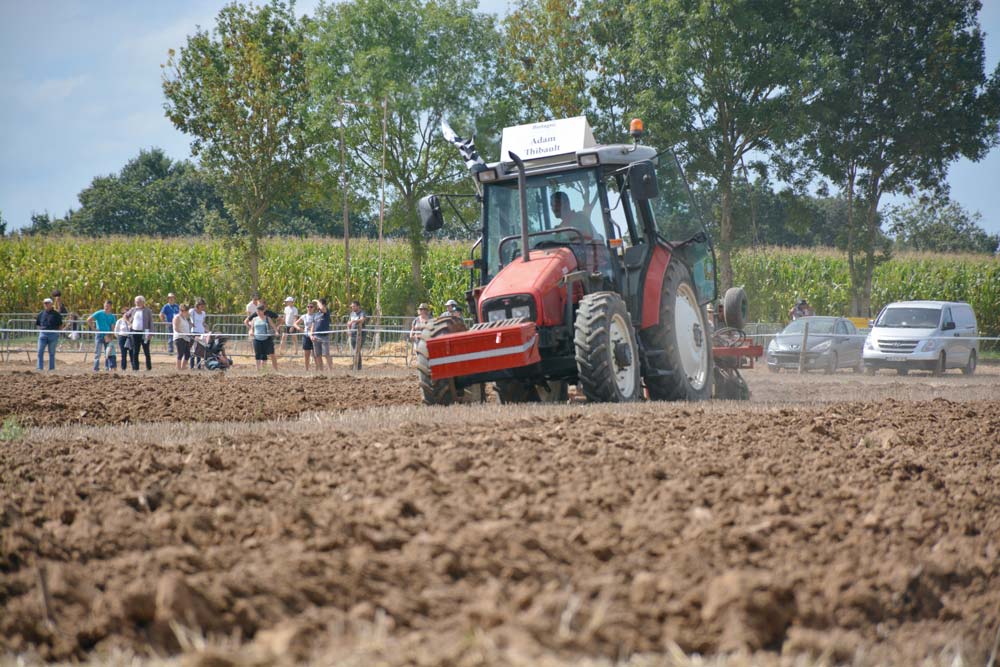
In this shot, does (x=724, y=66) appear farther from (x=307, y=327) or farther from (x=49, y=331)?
(x=49, y=331)

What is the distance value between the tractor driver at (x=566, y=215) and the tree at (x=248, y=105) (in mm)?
19982

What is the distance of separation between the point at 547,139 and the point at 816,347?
14.4m

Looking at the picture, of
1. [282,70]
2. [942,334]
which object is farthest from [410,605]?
[282,70]

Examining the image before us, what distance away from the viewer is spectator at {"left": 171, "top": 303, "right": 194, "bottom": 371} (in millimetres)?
21781

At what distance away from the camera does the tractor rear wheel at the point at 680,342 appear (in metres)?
10.9

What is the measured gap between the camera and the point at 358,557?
3549 mm

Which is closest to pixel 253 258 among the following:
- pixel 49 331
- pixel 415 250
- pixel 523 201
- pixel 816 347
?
pixel 415 250

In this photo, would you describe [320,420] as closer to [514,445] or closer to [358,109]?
[514,445]

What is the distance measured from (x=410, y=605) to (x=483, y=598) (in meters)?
0.21

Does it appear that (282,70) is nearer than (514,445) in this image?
No

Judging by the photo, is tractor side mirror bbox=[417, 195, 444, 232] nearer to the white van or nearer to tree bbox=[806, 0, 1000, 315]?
the white van

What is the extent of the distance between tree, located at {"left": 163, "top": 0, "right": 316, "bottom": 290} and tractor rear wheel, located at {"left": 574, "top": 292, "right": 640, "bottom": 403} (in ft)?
68.5

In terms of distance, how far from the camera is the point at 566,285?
10.2 metres

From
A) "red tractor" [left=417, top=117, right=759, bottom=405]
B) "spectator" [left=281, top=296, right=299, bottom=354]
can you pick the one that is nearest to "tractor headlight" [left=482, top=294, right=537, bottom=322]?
"red tractor" [left=417, top=117, right=759, bottom=405]
